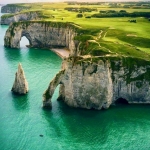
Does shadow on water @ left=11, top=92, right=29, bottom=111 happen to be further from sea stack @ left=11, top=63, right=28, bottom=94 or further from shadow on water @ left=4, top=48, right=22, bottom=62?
shadow on water @ left=4, top=48, right=22, bottom=62

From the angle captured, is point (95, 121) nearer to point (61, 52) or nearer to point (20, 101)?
point (20, 101)

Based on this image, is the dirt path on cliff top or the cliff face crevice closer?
the dirt path on cliff top

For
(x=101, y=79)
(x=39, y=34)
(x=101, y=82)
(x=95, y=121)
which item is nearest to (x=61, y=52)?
(x=39, y=34)

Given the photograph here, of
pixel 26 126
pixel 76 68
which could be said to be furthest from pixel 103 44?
pixel 26 126

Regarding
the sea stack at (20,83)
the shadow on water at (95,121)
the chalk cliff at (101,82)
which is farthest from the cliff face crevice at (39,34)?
the shadow on water at (95,121)

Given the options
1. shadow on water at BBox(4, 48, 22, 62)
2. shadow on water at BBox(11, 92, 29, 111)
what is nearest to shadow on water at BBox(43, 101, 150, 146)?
shadow on water at BBox(11, 92, 29, 111)

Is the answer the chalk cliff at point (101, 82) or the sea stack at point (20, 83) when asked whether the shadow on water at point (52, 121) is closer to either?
the chalk cliff at point (101, 82)

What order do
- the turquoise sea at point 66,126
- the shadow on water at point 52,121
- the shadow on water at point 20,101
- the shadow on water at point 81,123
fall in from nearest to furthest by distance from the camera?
1. the turquoise sea at point 66,126
2. the shadow on water at point 81,123
3. the shadow on water at point 52,121
4. the shadow on water at point 20,101

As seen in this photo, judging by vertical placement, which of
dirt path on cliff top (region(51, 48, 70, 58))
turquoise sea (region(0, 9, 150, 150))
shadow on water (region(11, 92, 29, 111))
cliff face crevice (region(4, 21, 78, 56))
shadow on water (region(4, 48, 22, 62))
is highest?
cliff face crevice (region(4, 21, 78, 56))
